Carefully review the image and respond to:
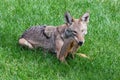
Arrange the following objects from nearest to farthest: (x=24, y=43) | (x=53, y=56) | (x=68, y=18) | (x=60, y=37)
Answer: (x=68, y=18) < (x=60, y=37) < (x=53, y=56) < (x=24, y=43)

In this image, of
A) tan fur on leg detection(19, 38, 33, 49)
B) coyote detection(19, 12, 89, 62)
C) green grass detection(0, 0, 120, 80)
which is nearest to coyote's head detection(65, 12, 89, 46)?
coyote detection(19, 12, 89, 62)

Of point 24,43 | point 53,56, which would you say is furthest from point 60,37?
point 24,43

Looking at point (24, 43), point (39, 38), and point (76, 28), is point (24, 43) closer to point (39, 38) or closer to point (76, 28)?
point (39, 38)

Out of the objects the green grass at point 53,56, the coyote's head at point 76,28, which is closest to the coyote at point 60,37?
the coyote's head at point 76,28

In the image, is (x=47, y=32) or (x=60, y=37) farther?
(x=47, y=32)

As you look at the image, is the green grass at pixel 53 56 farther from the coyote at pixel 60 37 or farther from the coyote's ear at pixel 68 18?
the coyote's ear at pixel 68 18

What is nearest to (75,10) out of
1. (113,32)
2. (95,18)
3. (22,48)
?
(95,18)

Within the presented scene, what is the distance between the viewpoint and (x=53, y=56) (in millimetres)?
8203

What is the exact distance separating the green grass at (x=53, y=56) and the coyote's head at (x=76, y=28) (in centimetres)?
54

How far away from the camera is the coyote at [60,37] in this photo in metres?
7.73

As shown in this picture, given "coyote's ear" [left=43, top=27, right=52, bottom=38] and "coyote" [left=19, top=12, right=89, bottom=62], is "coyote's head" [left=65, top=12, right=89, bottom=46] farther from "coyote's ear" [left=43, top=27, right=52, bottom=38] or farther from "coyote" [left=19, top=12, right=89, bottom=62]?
"coyote's ear" [left=43, top=27, right=52, bottom=38]

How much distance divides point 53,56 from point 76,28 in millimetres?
769

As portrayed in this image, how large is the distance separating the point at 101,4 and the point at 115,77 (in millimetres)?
3770

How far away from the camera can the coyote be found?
7.73 meters
